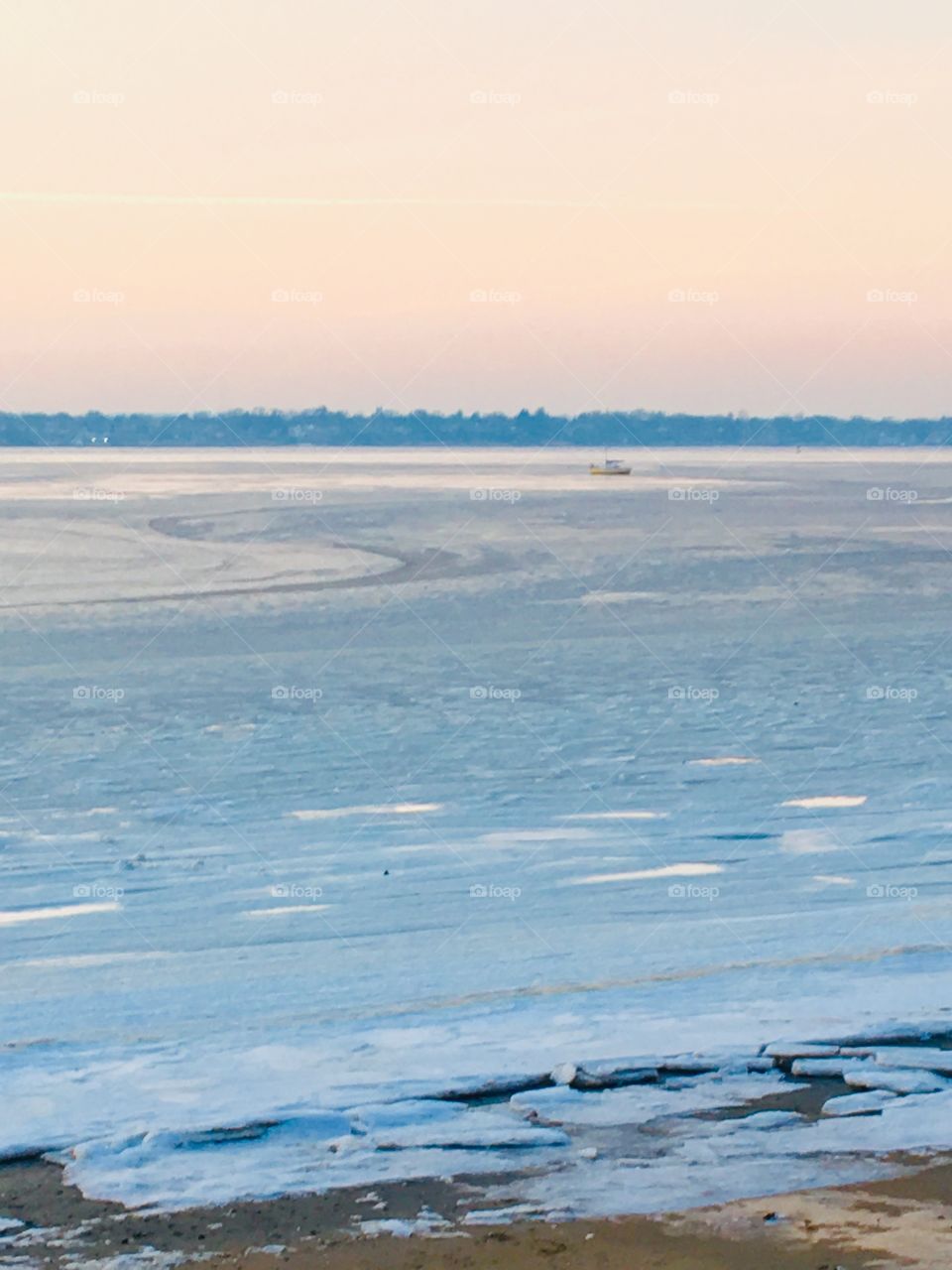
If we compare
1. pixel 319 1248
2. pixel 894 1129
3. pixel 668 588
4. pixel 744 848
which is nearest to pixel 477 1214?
pixel 319 1248

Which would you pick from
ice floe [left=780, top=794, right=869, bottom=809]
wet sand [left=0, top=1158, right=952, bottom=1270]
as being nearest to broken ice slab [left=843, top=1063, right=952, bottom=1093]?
wet sand [left=0, top=1158, right=952, bottom=1270]

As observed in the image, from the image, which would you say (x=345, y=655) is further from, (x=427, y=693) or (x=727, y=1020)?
(x=727, y=1020)

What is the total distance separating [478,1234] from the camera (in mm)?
4074

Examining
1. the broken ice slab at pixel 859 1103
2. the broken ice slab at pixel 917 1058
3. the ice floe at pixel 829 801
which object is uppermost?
the ice floe at pixel 829 801

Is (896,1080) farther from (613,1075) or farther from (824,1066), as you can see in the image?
(613,1075)

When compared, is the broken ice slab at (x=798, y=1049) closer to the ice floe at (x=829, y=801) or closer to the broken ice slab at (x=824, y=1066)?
the broken ice slab at (x=824, y=1066)

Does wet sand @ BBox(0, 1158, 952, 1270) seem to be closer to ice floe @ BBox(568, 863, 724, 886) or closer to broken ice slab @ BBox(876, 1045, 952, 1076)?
broken ice slab @ BBox(876, 1045, 952, 1076)

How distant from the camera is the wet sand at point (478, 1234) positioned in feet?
12.9

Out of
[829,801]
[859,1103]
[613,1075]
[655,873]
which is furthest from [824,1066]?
[829,801]

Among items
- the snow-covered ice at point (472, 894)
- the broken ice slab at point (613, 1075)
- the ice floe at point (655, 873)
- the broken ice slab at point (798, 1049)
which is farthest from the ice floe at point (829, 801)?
the broken ice slab at point (613, 1075)

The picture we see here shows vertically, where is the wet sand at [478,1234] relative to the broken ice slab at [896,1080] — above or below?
below

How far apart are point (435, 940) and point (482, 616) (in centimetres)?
913

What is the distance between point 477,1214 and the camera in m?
4.20

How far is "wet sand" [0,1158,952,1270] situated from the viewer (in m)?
3.93
